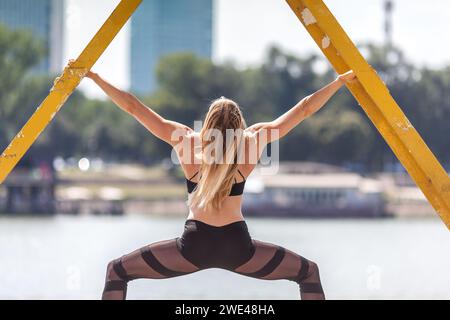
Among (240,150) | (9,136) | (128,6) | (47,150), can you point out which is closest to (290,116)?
(240,150)

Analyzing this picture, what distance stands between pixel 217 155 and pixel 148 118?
40 cm

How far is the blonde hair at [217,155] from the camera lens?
4.91 meters

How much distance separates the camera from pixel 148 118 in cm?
502

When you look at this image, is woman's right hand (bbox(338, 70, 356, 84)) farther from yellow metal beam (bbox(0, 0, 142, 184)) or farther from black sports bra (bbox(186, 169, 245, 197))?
yellow metal beam (bbox(0, 0, 142, 184))

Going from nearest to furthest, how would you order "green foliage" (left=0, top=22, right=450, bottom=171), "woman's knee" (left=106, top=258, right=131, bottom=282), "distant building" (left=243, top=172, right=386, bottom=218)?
"woman's knee" (left=106, top=258, right=131, bottom=282), "distant building" (left=243, top=172, right=386, bottom=218), "green foliage" (left=0, top=22, right=450, bottom=171)

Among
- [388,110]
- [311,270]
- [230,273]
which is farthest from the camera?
[230,273]

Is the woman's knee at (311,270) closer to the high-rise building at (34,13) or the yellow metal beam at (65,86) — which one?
the yellow metal beam at (65,86)

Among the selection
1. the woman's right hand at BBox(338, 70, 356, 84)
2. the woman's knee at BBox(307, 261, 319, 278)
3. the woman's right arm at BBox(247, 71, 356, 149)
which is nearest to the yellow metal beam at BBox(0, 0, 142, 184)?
the woman's right arm at BBox(247, 71, 356, 149)

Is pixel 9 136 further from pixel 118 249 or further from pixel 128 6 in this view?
pixel 128 6

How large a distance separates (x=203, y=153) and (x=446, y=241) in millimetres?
55123

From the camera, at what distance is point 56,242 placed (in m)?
54.1

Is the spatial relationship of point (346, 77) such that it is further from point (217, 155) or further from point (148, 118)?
point (148, 118)

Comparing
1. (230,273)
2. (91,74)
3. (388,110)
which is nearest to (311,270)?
(388,110)

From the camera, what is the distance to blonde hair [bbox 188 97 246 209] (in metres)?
4.91
